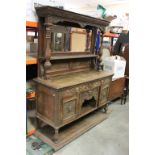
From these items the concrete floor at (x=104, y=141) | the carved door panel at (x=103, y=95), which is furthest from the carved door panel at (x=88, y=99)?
the concrete floor at (x=104, y=141)

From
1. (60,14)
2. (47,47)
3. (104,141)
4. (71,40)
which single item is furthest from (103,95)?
(60,14)

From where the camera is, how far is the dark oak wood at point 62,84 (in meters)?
1.93

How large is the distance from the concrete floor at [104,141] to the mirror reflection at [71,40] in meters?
1.28

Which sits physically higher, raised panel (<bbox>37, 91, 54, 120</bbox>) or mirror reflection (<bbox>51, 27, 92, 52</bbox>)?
mirror reflection (<bbox>51, 27, 92, 52</bbox>)

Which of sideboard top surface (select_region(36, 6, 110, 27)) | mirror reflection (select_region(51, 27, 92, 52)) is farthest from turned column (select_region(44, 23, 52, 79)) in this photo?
mirror reflection (select_region(51, 27, 92, 52))

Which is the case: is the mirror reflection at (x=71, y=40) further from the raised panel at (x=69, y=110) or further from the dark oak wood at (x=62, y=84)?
the raised panel at (x=69, y=110)

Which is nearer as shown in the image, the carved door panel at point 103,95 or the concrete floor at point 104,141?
the concrete floor at point 104,141

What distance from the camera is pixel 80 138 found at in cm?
228

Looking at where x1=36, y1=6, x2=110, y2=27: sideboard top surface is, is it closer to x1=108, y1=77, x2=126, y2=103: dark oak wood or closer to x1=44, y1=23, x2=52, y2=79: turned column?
x1=44, y1=23, x2=52, y2=79: turned column

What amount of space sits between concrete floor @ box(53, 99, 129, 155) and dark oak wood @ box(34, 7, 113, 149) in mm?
94

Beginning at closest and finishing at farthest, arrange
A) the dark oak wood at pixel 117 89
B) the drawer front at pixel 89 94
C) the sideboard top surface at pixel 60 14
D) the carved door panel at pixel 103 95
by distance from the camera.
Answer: the sideboard top surface at pixel 60 14, the drawer front at pixel 89 94, the carved door panel at pixel 103 95, the dark oak wood at pixel 117 89

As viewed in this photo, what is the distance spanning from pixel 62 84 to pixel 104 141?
1.04 m

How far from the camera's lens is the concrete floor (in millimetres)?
2047
